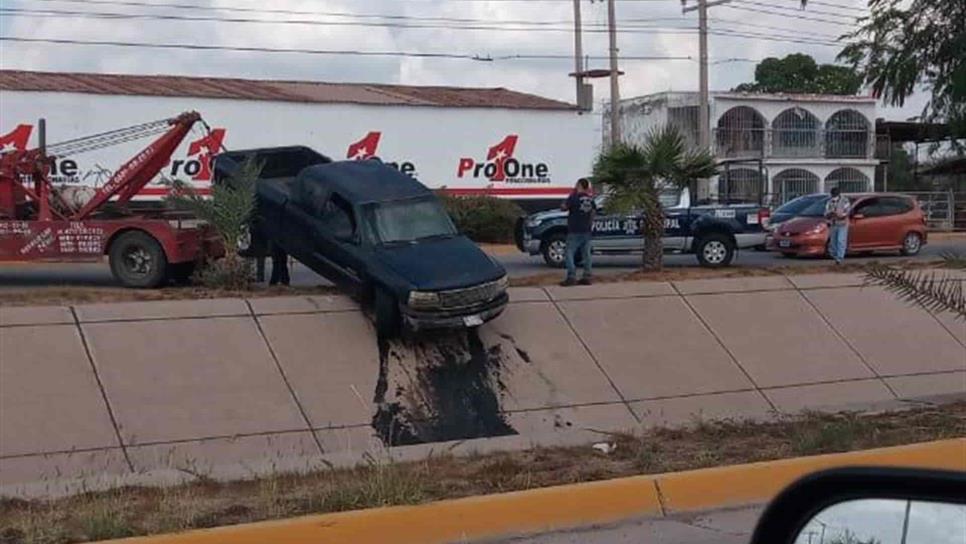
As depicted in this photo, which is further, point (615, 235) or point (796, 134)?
point (796, 134)

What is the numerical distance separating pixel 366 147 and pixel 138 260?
23261 millimetres

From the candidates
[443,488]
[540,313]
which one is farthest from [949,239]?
[443,488]

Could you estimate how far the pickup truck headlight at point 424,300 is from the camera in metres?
15.3

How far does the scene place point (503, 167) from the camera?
148 feet

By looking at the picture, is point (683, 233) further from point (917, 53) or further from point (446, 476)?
point (446, 476)

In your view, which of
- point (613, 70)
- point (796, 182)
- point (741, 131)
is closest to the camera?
point (613, 70)

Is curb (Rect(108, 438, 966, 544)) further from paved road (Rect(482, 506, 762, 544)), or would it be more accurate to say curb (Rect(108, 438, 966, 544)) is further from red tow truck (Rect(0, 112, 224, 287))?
red tow truck (Rect(0, 112, 224, 287))

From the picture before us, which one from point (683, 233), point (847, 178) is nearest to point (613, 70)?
point (847, 178)

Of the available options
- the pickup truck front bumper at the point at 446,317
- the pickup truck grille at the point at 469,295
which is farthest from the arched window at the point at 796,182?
the pickup truck front bumper at the point at 446,317

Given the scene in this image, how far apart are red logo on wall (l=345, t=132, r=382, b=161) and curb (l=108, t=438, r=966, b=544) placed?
109 ft

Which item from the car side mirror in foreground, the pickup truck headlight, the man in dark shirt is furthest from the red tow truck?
the car side mirror in foreground

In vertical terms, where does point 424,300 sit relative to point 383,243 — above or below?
below

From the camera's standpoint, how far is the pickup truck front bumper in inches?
602

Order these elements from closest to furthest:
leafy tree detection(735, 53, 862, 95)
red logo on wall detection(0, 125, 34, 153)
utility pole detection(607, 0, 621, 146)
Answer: red logo on wall detection(0, 125, 34, 153) → utility pole detection(607, 0, 621, 146) → leafy tree detection(735, 53, 862, 95)
